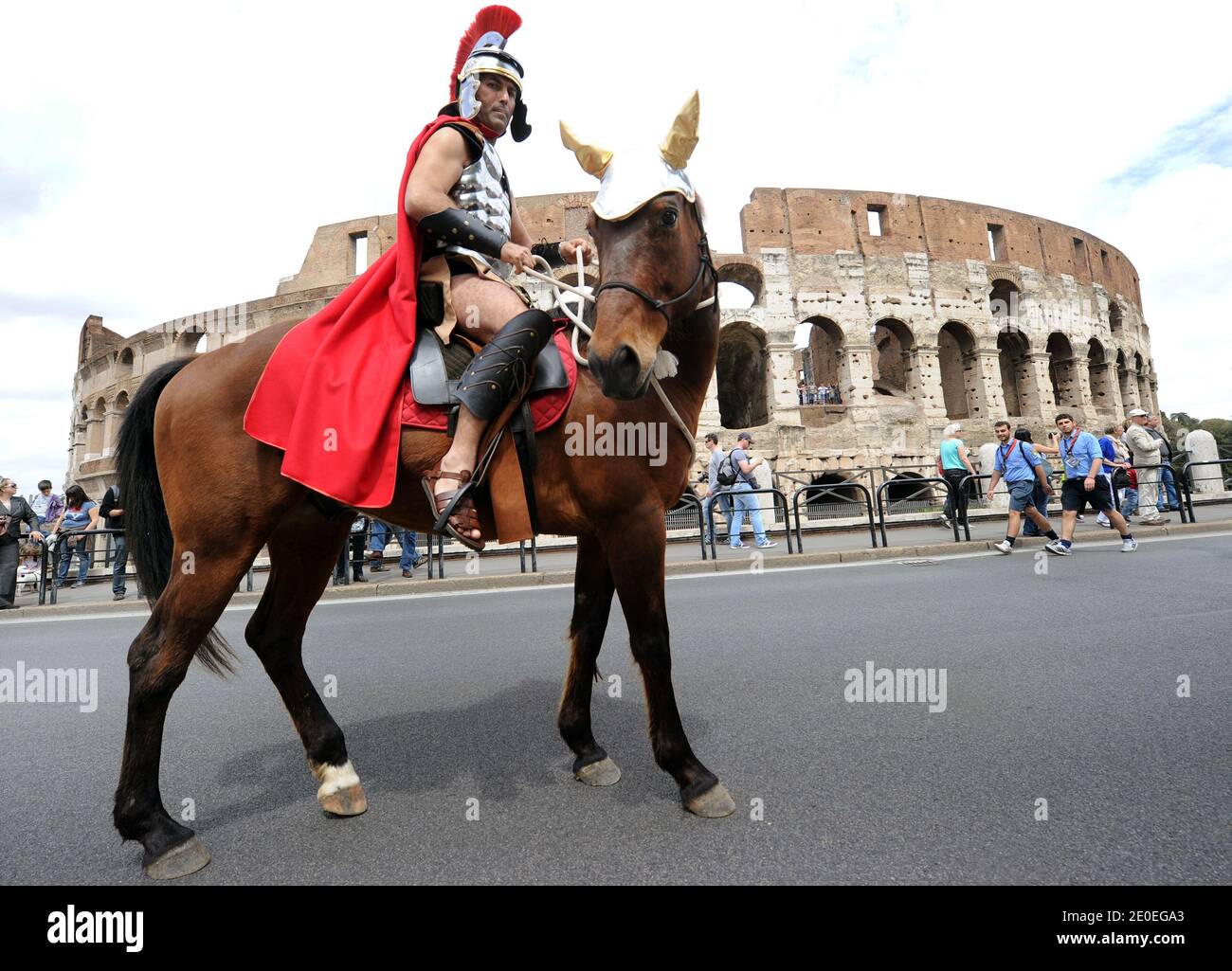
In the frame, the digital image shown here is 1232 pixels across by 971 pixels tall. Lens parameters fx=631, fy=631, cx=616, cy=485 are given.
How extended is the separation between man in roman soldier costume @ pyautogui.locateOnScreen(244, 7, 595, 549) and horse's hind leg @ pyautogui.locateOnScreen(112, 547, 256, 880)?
20.3 inches

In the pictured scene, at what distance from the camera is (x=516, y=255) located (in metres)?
2.46

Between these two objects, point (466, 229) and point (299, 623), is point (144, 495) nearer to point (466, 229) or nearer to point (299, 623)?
point (299, 623)

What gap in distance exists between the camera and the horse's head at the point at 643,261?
2047 mm

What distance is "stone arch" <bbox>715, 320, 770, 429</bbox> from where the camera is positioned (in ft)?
86.0

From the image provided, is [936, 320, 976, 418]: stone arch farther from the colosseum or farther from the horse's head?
the horse's head

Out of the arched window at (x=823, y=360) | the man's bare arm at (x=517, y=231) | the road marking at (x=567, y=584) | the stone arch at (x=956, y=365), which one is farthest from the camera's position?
the arched window at (x=823, y=360)

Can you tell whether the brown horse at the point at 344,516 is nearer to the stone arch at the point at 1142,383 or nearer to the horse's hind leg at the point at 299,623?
the horse's hind leg at the point at 299,623

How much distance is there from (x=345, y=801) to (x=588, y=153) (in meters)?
2.61

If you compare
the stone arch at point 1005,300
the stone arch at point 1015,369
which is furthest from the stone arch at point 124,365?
the stone arch at point 1015,369

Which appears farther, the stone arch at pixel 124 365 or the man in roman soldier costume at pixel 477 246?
the stone arch at pixel 124 365

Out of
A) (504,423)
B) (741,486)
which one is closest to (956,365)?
(741,486)
